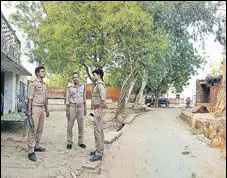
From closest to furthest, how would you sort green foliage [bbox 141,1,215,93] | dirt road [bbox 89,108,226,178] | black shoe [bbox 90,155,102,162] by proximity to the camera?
dirt road [bbox 89,108,226,178]
black shoe [bbox 90,155,102,162]
green foliage [bbox 141,1,215,93]

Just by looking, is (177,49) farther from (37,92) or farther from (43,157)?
(43,157)

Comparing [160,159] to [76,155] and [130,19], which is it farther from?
[130,19]

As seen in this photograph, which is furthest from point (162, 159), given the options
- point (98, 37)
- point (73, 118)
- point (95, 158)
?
point (98, 37)

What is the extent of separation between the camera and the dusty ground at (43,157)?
3086 millimetres

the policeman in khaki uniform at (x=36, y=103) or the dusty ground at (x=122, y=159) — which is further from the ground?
the policeman in khaki uniform at (x=36, y=103)

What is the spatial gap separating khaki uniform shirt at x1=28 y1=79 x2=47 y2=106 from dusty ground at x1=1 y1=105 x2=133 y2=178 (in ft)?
2.44

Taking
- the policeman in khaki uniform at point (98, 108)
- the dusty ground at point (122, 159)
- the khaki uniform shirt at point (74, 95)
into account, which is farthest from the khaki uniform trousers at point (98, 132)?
the khaki uniform shirt at point (74, 95)

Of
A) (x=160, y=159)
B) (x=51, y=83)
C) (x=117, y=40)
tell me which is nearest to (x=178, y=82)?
(x=117, y=40)

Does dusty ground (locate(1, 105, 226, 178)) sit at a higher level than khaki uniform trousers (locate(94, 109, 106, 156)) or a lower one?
lower

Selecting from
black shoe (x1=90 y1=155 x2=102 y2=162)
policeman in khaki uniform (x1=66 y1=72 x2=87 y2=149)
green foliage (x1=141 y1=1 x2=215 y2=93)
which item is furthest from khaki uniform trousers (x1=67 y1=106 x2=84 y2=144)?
green foliage (x1=141 y1=1 x2=215 y2=93)

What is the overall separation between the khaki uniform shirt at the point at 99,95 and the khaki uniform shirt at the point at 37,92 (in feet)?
2.31

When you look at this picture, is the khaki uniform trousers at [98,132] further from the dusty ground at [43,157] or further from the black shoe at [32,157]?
the black shoe at [32,157]

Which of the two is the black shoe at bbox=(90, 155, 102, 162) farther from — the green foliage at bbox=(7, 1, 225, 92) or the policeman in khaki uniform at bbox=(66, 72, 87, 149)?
the green foliage at bbox=(7, 1, 225, 92)

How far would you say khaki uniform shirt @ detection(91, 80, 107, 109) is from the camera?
3640 mm
